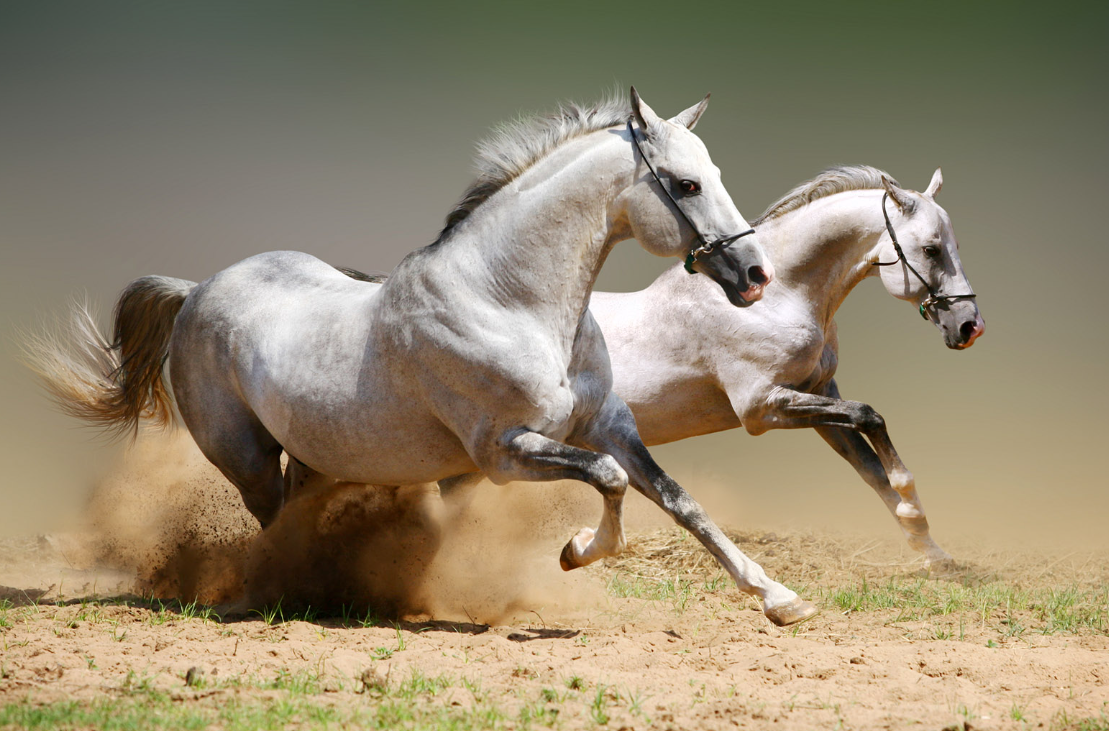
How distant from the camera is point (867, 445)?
518cm

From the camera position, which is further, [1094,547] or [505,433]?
[1094,547]

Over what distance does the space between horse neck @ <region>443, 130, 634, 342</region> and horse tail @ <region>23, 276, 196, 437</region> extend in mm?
1971

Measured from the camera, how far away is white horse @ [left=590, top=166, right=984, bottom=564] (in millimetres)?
4906

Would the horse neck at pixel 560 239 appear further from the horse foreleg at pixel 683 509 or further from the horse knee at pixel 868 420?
the horse knee at pixel 868 420

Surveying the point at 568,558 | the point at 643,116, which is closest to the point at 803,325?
the point at 643,116

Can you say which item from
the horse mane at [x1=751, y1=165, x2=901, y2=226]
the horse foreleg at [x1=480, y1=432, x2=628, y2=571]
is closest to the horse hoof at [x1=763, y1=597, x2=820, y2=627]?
the horse foreleg at [x1=480, y1=432, x2=628, y2=571]

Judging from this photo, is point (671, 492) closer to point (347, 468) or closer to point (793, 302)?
point (347, 468)

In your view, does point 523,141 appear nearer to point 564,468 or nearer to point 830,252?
point 564,468

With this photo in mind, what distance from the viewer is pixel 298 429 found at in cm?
390

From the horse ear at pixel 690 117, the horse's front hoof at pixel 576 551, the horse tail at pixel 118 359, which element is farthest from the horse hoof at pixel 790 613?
the horse tail at pixel 118 359

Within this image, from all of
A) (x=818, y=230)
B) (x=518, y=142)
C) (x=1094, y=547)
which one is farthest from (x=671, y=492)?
(x=1094, y=547)

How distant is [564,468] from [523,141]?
1272mm

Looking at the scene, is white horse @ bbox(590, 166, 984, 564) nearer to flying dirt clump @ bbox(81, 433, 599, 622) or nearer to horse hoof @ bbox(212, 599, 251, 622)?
flying dirt clump @ bbox(81, 433, 599, 622)

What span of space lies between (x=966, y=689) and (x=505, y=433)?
5.37ft
